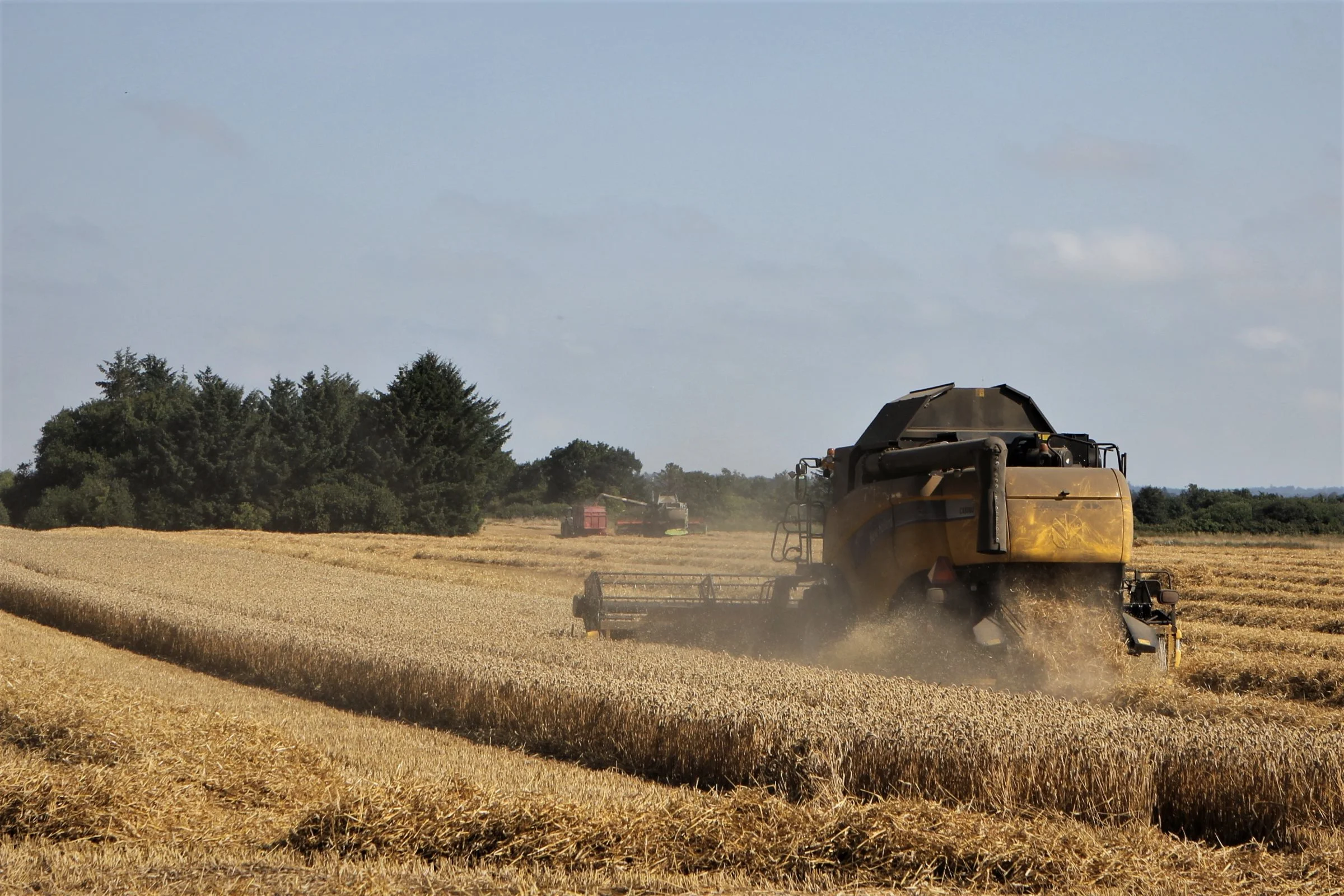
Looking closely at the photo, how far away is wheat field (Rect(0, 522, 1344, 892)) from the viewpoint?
19.1ft

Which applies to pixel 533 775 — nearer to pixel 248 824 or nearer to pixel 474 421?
pixel 248 824

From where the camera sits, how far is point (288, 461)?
5634 cm

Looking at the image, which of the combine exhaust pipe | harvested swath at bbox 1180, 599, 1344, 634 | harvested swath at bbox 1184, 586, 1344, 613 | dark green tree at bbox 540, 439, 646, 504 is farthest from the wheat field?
dark green tree at bbox 540, 439, 646, 504

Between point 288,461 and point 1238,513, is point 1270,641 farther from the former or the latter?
point 288,461

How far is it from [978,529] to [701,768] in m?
3.25

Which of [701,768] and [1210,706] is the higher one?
[1210,706]

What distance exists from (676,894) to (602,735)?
169 inches

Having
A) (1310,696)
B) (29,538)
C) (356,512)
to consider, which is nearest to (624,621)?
(1310,696)

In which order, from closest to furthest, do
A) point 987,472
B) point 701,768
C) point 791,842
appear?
1. point 791,842
2. point 701,768
3. point 987,472

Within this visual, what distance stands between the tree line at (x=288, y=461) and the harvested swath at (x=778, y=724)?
126 ft

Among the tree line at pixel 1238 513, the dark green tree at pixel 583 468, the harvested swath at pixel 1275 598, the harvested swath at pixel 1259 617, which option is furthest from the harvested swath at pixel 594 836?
the dark green tree at pixel 583 468

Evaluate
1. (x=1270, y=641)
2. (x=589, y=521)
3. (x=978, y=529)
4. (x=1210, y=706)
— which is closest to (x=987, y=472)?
(x=978, y=529)

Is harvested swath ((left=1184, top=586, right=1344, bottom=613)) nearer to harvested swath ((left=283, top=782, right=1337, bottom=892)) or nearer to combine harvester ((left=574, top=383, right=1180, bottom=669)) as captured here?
combine harvester ((left=574, top=383, right=1180, bottom=669))

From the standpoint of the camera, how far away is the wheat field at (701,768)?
5.84 m
